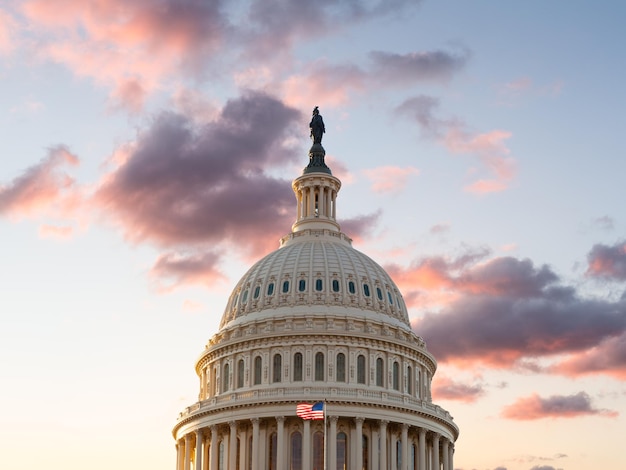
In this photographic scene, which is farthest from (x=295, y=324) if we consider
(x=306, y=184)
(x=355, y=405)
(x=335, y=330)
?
(x=306, y=184)

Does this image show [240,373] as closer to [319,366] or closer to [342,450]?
[319,366]

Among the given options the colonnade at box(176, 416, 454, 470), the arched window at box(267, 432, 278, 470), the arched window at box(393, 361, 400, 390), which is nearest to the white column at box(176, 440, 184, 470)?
the colonnade at box(176, 416, 454, 470)

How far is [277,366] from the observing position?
125 meters

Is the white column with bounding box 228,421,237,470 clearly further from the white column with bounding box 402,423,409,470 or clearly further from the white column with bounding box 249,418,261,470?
the white column with bounding box 402,423,409,470

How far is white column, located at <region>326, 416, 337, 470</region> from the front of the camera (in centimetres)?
11619

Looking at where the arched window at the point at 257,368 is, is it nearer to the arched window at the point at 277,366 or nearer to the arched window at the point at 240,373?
the arched window at the point at 277,366

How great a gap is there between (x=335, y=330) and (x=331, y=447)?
1372cm

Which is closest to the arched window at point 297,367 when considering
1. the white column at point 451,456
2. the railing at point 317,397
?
the railing at point 317,397

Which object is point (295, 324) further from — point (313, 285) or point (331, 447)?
point (331, 447)

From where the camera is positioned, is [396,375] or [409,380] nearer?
[396,375]

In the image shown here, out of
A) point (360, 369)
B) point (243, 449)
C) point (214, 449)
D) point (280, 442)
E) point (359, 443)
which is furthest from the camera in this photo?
point (360, 369)

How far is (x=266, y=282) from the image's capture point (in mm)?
132750

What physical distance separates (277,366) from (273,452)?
9858 mm

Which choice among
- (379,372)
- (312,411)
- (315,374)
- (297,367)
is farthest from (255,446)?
(312,411)
